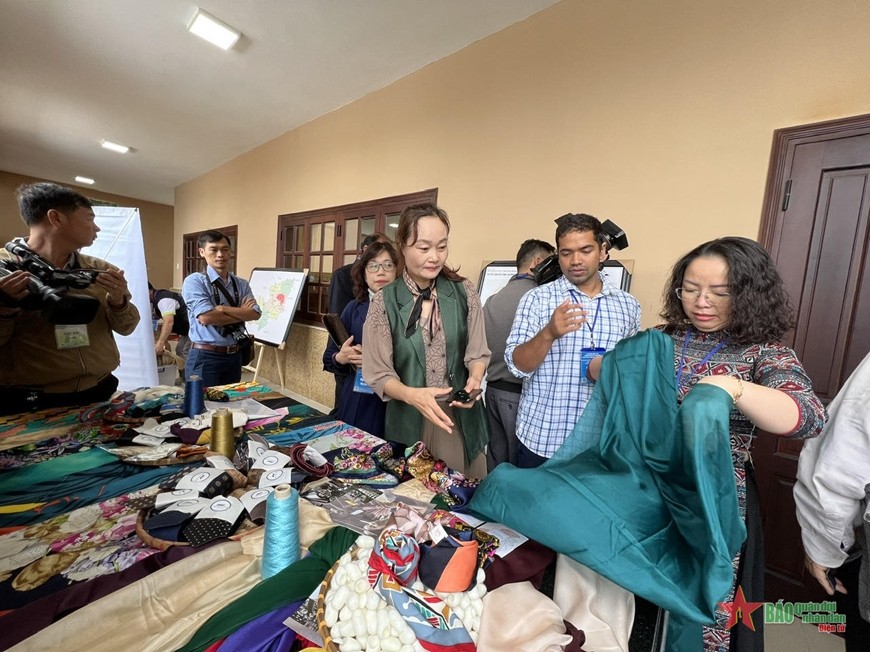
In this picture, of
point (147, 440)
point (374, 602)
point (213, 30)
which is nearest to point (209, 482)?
point (147, 440)

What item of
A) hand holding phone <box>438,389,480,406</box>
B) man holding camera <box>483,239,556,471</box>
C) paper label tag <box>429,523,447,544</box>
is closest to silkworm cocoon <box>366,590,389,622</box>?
paper label tag <box>429,523,447,544</box>

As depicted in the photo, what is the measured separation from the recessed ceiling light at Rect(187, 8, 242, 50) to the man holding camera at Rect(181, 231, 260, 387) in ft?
5.23

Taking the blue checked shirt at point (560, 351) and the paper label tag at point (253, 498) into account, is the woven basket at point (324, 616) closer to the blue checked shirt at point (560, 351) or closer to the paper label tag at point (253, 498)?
the paper label tag at point (253, 498)

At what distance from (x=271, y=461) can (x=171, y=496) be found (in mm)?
255

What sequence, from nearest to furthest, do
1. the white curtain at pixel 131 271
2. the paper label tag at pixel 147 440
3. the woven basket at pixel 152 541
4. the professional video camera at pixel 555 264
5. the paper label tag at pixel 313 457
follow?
the woven basket at pixel 152 541 → the paper label tag at pixel 313 457 → the paper label tag at pixel 147 440 → the professional video camera at pixel 555 264 → the white curtain at pixel 131 271

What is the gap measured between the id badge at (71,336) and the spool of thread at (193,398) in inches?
19.4

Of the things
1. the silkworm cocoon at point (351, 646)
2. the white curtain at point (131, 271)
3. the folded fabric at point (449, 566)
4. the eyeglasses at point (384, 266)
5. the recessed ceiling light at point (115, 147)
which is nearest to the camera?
the silkworm cocoon at point (351, 646)

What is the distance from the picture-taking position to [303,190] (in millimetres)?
4504

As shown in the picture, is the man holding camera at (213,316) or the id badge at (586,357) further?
the man holding camera at (213,316)

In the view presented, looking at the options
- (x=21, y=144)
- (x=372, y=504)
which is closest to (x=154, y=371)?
(x=372, y=504)

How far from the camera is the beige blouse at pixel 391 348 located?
46.4 inches

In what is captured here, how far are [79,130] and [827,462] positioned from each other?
25.4ft

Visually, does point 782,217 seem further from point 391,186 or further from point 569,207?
point 391,186

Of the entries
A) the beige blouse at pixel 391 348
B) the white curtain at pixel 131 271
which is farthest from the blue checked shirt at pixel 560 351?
the white curtain at pixel 131 271
